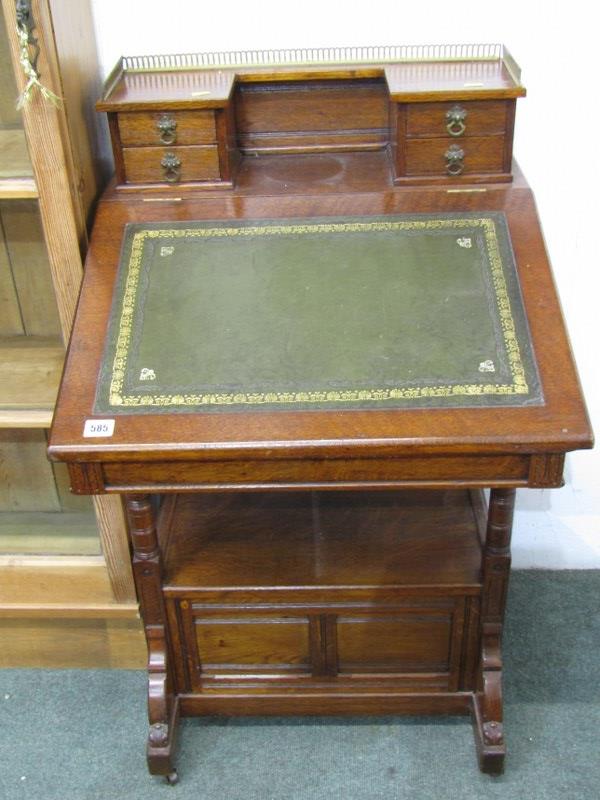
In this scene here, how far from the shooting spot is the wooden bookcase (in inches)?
69.9

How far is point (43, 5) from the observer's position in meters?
1.65

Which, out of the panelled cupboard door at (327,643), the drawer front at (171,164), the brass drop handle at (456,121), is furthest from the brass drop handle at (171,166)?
the panelled cupboard door at (327,643)

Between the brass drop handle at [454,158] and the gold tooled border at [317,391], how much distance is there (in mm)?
126

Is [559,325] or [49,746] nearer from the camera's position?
[559,325]

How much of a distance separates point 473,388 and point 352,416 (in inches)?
8.6

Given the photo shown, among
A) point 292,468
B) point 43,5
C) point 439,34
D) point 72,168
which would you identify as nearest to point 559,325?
point 292,468

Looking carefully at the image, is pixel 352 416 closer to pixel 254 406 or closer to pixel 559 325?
pixel 254 406

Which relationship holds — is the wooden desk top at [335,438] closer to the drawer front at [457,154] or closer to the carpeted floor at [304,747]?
the drawer front at [457,154]

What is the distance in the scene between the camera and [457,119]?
186 cm

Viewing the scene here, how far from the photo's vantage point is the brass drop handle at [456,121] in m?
1.86

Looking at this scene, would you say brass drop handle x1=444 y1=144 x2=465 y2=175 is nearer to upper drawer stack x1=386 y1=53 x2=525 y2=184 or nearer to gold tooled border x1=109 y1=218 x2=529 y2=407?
upper drawer stack x1=386 y1=53 x2=525 y2=184

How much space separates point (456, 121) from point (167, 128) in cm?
57

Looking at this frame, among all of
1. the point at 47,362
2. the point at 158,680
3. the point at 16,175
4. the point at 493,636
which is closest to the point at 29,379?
the point at 47,362

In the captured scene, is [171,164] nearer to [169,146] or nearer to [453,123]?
[169,146]
